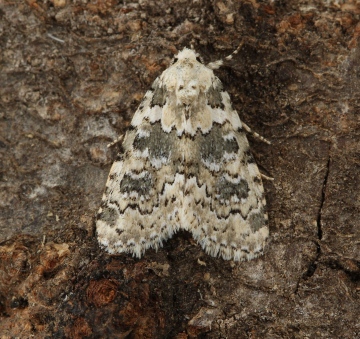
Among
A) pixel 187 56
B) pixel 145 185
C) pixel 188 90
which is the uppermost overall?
pixel 187 56

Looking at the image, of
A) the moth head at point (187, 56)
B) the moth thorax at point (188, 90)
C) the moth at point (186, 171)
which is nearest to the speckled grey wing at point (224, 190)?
the moth at point (186, 171)

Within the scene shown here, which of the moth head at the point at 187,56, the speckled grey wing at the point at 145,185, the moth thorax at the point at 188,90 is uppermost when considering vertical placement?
the moth head at the point at 187,56

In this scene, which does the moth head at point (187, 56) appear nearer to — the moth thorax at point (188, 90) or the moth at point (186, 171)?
the moth at point (186, 171)

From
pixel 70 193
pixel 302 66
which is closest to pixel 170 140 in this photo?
pixel 70 193

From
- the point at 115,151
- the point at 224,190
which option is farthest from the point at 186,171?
the point at 115,151

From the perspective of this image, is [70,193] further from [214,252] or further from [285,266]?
[285,266]

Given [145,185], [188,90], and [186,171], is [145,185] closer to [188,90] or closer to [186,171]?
[186,171]

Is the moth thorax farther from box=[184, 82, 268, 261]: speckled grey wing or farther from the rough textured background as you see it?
the rough textured background
